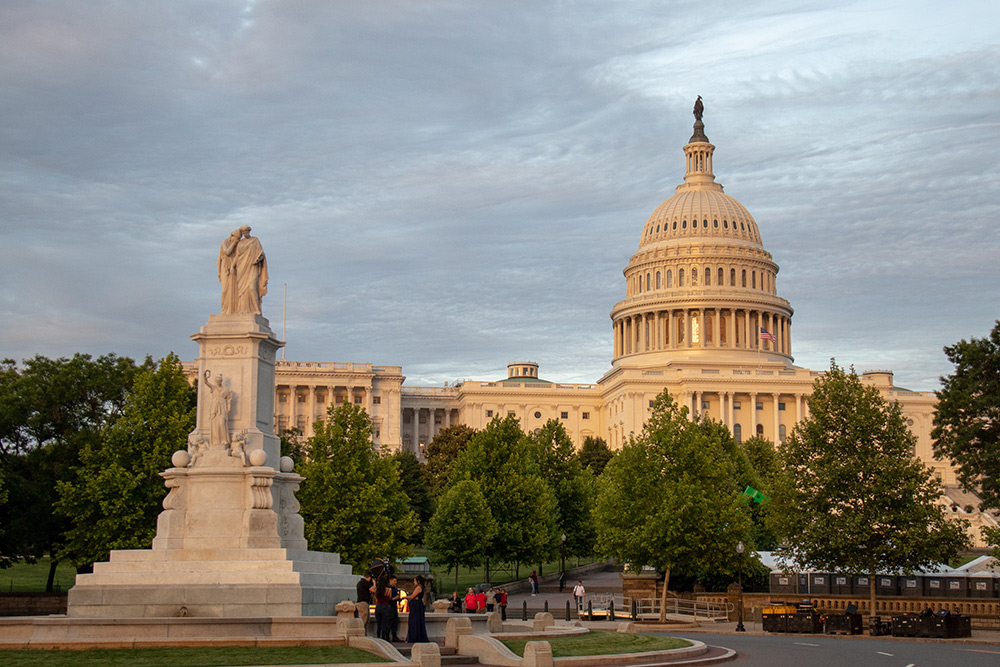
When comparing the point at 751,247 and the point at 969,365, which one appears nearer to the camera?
the point at 969,365

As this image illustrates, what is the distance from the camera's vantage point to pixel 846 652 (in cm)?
3600

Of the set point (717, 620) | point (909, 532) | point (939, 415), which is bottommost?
point (717, 620)

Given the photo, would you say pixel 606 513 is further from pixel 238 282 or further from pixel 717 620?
pixel 238 282

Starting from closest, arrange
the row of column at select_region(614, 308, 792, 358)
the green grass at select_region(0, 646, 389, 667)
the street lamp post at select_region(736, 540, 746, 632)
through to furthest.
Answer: the green grass at select_region(0, 646, 389, 667), the street lamp post at select_region(736, 540, 746, 632), the row of column at select_region(614, 308, 792, 358)

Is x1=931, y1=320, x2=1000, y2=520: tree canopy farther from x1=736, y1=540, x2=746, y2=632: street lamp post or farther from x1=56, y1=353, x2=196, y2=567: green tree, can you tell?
x1=56, y1=353, x2=196, y2=567: green tree

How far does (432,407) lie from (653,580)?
122473mm

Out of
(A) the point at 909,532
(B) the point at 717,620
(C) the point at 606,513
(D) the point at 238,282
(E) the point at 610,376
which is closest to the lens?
(D) the point at 238,282

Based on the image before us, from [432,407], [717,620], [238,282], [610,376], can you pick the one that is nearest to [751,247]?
[610,376]

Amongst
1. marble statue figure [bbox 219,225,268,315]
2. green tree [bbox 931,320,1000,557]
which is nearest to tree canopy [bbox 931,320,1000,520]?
green tree [bbox 931,320,1000,557]

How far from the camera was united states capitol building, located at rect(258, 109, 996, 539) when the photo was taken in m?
169

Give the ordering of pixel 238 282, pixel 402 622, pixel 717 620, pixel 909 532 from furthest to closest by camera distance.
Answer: pixel 717 620 → pixel 909 532 → pixel 238 282 → pixel 402 622

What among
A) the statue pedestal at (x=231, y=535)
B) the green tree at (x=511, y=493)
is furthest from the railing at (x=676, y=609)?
the statue pedestal at (x=231, y=535)

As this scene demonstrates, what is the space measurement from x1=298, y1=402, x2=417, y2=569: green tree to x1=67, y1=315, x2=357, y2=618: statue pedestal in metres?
24.8

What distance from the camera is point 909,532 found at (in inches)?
2052
